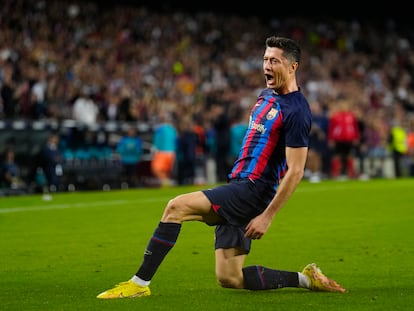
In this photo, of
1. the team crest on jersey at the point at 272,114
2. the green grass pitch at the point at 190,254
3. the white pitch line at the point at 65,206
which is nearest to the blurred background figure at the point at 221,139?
the white pitch line at the point at 65,206

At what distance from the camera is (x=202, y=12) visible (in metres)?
42.8

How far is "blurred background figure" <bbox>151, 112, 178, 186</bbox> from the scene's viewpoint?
27.4 meters

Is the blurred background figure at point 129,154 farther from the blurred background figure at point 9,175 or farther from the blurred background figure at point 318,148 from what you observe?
the blurred background figure at point 318,148

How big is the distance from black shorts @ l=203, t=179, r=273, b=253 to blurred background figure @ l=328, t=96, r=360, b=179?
75.5 ft

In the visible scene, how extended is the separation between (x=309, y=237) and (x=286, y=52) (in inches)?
249

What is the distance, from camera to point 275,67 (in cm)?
790

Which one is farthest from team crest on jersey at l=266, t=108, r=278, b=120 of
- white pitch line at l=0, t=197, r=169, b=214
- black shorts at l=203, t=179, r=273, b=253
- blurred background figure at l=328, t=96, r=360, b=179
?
blurred background figure at l=328, t=96, r=360, b=179

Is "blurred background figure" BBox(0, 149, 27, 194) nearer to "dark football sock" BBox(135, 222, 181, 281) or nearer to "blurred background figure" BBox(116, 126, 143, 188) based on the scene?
"blurred background figure" BBox(116, 126, 143, 188)

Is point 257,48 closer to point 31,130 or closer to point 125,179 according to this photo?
point 125,179

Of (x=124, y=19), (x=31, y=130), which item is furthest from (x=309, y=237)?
(x=124, y=19)

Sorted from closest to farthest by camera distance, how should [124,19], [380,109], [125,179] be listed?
1. [125,179]
2. [124,19]
3. [380,109]

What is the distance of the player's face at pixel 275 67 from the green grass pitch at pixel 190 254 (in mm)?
1700

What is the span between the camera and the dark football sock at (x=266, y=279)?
8.48 m

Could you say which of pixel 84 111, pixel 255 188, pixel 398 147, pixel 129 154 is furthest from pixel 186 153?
pixel 255 188
